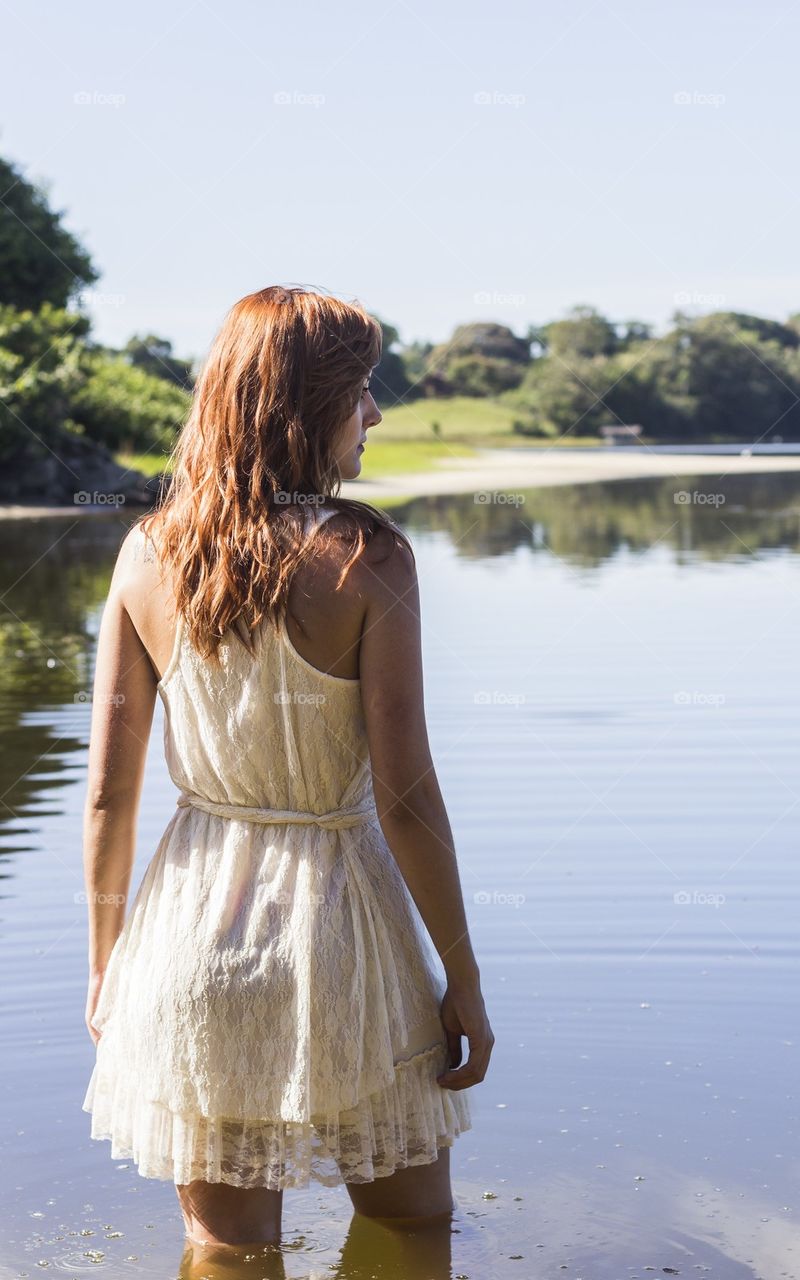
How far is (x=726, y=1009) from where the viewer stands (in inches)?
187

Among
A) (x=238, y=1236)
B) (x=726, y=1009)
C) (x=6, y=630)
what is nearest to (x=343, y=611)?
(x=238, y=1236)

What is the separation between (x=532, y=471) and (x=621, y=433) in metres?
36.0

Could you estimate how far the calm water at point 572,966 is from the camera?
3.34 metres

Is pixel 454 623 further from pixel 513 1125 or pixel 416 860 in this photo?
pixel 416 860

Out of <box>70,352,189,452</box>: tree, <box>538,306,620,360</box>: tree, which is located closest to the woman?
<box>70,352,189,452</box>: tree

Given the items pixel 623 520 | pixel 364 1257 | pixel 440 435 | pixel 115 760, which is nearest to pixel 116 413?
pixel 623 520

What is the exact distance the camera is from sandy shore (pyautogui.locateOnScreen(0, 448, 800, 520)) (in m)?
40.4

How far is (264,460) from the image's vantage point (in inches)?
91.7

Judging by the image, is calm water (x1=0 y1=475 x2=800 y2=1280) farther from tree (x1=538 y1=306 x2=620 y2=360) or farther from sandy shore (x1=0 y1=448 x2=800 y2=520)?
tree (x1=538 y1=306 x2=620 y2=360)

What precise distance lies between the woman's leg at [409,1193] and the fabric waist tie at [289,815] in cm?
54

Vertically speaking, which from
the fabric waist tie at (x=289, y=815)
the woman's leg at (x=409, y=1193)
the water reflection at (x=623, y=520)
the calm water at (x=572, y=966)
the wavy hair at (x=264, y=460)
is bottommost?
the water reflection at (x=623, y=520)

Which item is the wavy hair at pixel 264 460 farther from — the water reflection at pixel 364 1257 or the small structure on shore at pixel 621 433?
the small structure on shore at pixel 621 433

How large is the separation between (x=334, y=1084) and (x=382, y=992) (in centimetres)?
14

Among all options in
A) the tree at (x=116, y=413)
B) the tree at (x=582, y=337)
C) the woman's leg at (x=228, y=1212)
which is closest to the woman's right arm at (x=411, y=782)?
the woman's leg at (x=228, y=1212)
